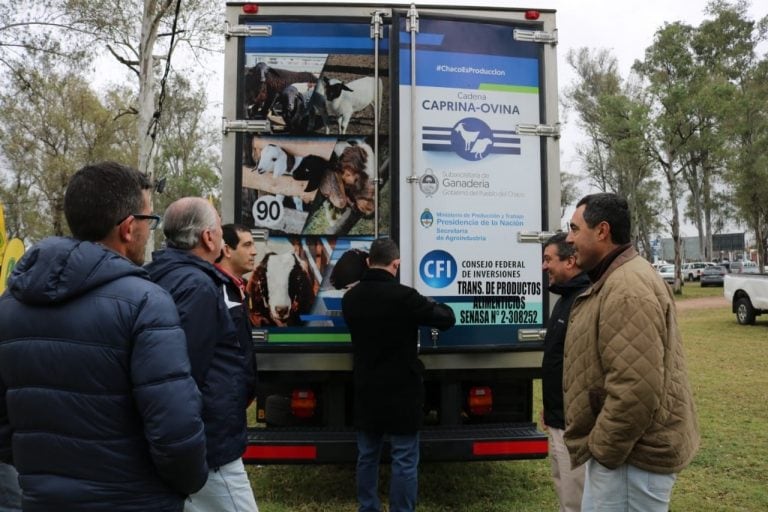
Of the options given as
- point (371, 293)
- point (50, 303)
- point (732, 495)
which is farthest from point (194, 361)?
point (732, 495)

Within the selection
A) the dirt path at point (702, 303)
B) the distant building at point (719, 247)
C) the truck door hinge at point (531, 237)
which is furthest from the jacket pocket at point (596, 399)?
the distant building at point (719, 247)

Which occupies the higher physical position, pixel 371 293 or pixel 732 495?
pixel 371 293

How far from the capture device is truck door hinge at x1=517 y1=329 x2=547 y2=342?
451 centimetres

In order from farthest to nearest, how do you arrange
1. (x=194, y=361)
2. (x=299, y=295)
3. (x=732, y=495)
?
1. (x=732, y=495)
2. (x=299, y=295)
3. (x=194, y=361)

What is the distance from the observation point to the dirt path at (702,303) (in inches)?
1009

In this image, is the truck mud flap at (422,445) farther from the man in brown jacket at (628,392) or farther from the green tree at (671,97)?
the green tree at (671,97)

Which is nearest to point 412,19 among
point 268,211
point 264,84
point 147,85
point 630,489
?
point 264,84

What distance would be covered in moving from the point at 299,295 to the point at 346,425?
993 millimetres

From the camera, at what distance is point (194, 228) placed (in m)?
2.77

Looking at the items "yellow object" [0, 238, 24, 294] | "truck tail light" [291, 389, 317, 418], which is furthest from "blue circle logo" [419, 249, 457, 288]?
"yellow object" [0, 238, 24, 294]

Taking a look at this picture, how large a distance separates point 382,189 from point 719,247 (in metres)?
94.6

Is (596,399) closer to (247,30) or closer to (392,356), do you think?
(392,356)

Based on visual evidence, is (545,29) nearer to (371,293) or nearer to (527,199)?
(527,199)

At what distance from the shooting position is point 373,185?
4.44m
